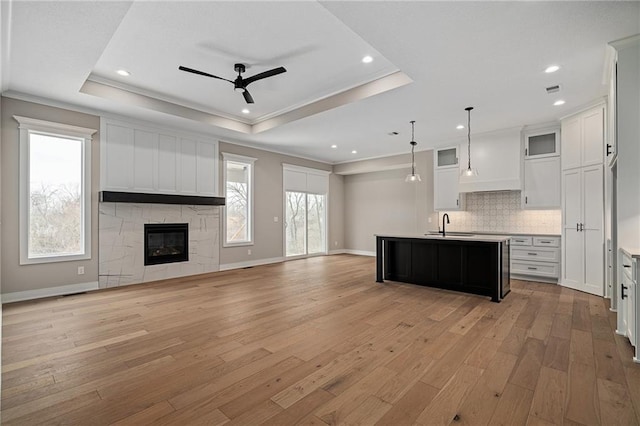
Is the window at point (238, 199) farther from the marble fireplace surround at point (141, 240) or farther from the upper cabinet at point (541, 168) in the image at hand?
the upper cabinet at point (541, 168)

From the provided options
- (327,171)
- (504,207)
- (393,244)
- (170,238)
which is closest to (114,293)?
(170,238)

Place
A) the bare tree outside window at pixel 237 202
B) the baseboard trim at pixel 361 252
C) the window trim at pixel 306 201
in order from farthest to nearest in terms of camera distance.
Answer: the baseboard trim at pixel 361 252
the window trim at pixel 306 201
the bare tree outside window at pixel 237 202

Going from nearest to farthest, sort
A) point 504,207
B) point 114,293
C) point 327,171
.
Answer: point 114,293, point 504,207, point 327,171

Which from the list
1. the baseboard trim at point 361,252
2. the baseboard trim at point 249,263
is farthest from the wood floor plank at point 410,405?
the baseboard trim at point 361,252

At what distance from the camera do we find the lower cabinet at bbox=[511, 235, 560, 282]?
5.46 metres

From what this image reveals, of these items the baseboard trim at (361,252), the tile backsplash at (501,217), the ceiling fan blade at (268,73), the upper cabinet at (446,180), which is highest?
the ceiling fan blade at (268,73)

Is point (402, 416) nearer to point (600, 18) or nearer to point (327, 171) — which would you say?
point (600, 18)

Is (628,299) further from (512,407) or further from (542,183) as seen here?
(542,183)

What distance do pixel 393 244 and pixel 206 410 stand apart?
437cm

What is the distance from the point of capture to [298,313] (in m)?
3.77

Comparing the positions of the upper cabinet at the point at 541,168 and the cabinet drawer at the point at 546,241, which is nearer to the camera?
the cabinet drawer at the point at 546,241

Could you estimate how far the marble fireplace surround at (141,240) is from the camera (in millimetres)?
5215

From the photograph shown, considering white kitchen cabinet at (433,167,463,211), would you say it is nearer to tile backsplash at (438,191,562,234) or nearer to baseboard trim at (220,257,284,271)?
tile backsplash at (438,191,562,234)

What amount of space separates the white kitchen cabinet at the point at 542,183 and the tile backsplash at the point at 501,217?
348mm
